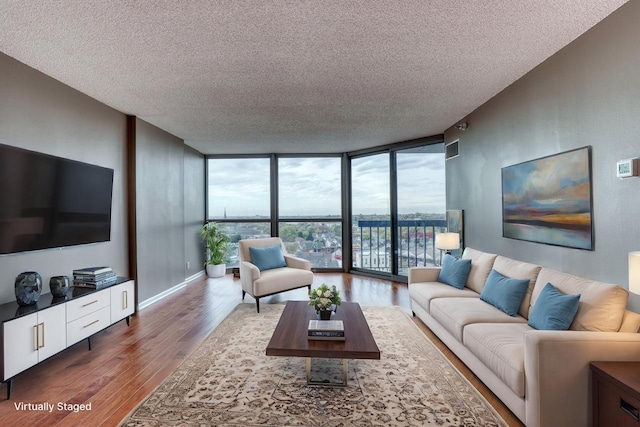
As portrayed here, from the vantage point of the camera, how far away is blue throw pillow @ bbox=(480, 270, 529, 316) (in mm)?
2668

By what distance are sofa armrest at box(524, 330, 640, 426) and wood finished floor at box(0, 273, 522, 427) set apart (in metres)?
0.30

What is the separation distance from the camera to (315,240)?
6.94 meters

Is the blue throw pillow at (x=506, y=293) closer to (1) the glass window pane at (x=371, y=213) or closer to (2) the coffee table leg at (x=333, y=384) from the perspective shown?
(2) the coffee table leg at (x=333, y=384)

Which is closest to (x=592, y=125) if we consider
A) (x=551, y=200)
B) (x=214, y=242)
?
(x=551, y=200)

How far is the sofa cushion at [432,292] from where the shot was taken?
→ 11.0ft

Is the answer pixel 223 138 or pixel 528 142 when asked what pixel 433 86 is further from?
pixel 223 138

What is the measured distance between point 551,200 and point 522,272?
68 cm

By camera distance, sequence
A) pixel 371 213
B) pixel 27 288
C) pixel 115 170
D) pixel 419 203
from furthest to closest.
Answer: pixel 371 213
pixel 419 203
pixel 115 170
pixel 27 288

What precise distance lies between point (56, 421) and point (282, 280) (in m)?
2.64

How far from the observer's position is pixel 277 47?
8.27 feet

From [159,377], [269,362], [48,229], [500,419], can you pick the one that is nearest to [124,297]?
[48,229]

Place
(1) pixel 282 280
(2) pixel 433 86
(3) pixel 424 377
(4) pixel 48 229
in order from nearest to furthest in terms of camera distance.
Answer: (3) pixel 424 377
(4) pixel 48 229
(2) pixel 433 86
(1) pixel 282 280

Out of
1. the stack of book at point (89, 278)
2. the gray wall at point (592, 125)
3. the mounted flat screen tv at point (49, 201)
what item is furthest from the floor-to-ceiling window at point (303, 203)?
the stack of book at point (89, 278)

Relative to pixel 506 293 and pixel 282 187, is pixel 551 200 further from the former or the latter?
pixel 282 187
